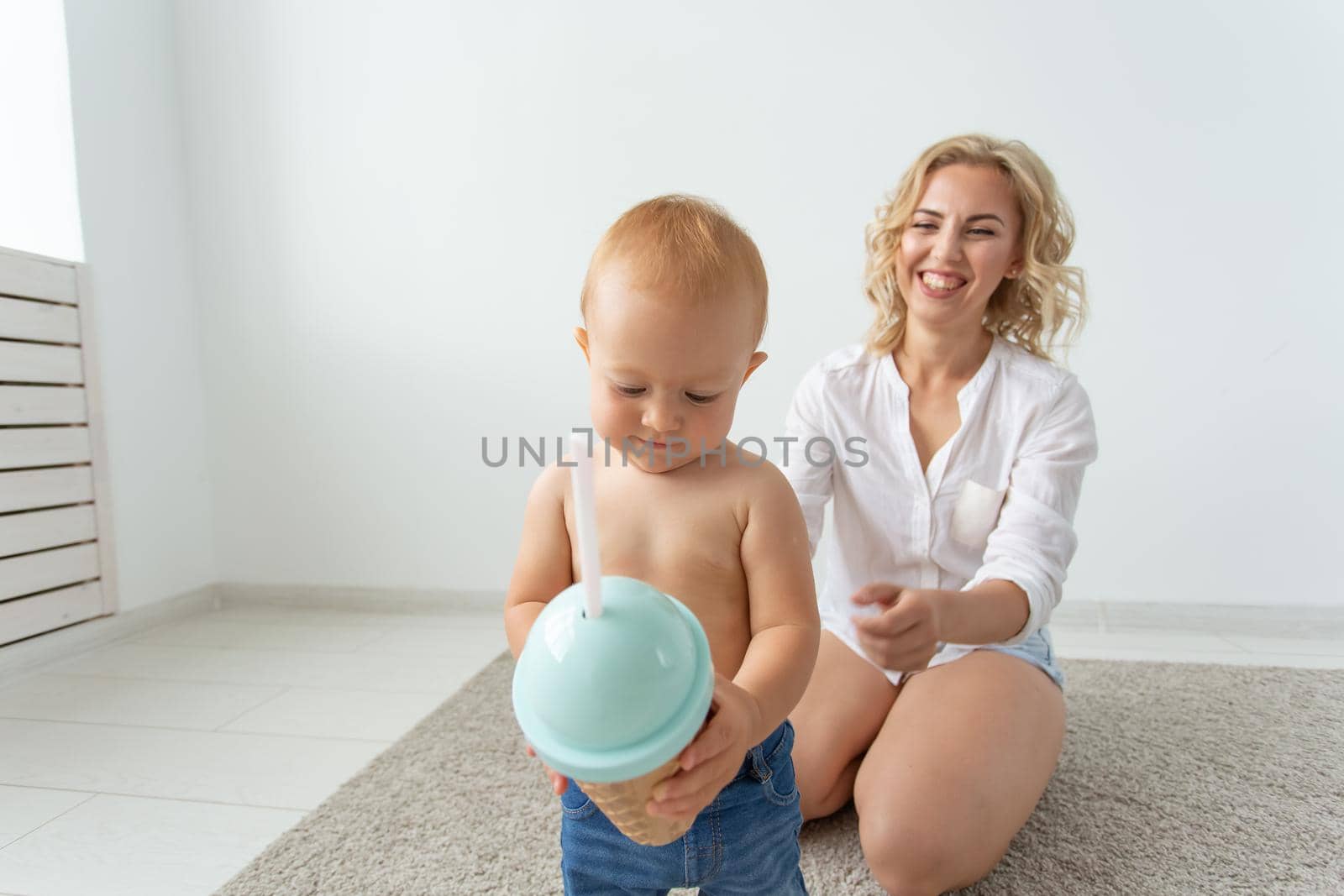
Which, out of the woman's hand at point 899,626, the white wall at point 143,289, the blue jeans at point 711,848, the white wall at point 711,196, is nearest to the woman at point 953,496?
the woman's hand at point 899,626

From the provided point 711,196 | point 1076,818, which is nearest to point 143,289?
point 711,196

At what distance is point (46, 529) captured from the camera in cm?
177

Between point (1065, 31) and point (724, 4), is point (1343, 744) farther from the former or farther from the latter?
point (724, 4)

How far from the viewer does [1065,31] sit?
189 cm

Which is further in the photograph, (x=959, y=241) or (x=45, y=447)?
(x=45, y=447)

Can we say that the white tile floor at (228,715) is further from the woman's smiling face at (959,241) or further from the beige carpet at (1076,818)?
the woman's smiling face at (959,241)

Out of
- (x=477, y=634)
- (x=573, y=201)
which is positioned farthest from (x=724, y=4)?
(x=477, y=634)

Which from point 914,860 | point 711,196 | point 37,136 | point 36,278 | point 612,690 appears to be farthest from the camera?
point 711,196

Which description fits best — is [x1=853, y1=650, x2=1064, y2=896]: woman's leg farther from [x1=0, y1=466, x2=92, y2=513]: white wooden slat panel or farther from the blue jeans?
[x1=0, y1=466, x2=92, y2=513]: white wooden slat panel

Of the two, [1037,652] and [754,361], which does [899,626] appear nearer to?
[754,361]

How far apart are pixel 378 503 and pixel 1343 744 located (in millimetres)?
2032

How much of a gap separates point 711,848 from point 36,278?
1812mm

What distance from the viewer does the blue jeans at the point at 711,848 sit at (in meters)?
0.67

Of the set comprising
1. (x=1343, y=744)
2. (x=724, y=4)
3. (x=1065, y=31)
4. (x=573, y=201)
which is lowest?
(x=1343, y=744)
